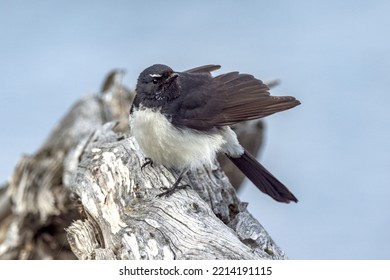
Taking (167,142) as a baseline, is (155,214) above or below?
below

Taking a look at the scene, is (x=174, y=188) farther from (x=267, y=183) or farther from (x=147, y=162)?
(x=267, y=183)

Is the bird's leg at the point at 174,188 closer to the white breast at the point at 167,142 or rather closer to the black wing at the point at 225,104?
the white breast at the point at 167,142

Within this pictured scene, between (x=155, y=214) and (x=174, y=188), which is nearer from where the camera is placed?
(x=155, y=214)

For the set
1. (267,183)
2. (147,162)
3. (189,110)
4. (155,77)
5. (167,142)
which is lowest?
(267,183)

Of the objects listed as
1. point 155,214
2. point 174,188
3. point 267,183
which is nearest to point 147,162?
point 174,188

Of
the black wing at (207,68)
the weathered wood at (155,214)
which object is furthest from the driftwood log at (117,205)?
the black wing at (207,68)

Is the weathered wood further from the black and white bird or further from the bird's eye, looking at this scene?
the bird's eye

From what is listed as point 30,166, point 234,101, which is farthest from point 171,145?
point 30,166
